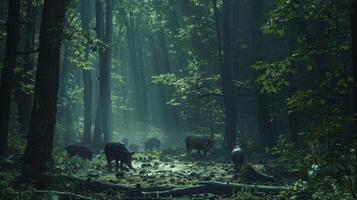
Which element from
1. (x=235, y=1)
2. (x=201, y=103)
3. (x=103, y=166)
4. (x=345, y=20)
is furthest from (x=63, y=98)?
(x=345, y=20)

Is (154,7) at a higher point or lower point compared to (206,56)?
higher

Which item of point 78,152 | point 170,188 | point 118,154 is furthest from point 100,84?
point 170,188

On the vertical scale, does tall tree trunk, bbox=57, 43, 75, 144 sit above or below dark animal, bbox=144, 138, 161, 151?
above

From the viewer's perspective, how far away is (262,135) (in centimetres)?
3238

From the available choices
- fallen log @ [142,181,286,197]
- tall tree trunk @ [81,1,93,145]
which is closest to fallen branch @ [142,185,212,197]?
fallen log @ [142,181,286,197]

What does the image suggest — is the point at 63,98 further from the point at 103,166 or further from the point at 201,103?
the point at 103,166

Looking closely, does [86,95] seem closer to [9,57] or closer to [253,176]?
[9,57]

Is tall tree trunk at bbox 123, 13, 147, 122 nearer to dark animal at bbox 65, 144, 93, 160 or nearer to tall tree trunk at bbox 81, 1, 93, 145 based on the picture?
tall tree trunk at bbox 81, 1, 93, 145

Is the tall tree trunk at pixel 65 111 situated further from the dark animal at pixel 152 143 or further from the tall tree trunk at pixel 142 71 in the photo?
the tall tree trunk at pixel 142 71

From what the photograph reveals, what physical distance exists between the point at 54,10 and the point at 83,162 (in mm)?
9827

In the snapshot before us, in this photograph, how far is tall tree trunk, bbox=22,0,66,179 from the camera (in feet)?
47.7

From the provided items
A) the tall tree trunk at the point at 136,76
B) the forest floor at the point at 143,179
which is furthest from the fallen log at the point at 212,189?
the tall tree trunk at the point at 136,76

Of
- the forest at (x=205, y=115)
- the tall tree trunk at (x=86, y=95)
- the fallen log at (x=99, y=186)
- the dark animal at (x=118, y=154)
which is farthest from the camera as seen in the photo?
the tall tree trunk at (x=86, y=95)

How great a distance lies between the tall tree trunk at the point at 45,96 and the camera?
14531mm
